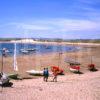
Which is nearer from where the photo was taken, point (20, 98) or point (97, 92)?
point (20, 98)

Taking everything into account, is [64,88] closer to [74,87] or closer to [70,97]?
[74,87]

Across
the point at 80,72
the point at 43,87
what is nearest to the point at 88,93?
the point at 43,87

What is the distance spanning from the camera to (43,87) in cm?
Answer: 2470

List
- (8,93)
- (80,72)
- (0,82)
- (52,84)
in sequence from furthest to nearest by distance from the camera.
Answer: (80,72) < (52,84) < (0,82) < (8,93)

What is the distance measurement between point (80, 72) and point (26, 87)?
14.2 m

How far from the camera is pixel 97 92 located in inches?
895

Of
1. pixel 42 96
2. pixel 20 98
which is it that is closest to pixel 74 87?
pixel 42 96

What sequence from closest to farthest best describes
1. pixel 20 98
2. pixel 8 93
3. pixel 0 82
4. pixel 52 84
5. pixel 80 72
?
1. pixel 20 98
2. pixel 8 93
3. pixel 0 82
4. pixel 52 84
5. pixel 80 72

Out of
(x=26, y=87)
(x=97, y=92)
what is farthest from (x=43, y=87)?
(x=97, y=92)

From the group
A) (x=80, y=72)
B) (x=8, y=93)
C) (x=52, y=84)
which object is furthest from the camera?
(x=80, y=72)

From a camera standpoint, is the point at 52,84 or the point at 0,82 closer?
the point at 0,82

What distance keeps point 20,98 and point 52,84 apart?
6625mm

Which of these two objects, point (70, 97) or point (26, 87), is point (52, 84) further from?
point (70, 97)

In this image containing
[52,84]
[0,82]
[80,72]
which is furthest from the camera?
[80,72]
